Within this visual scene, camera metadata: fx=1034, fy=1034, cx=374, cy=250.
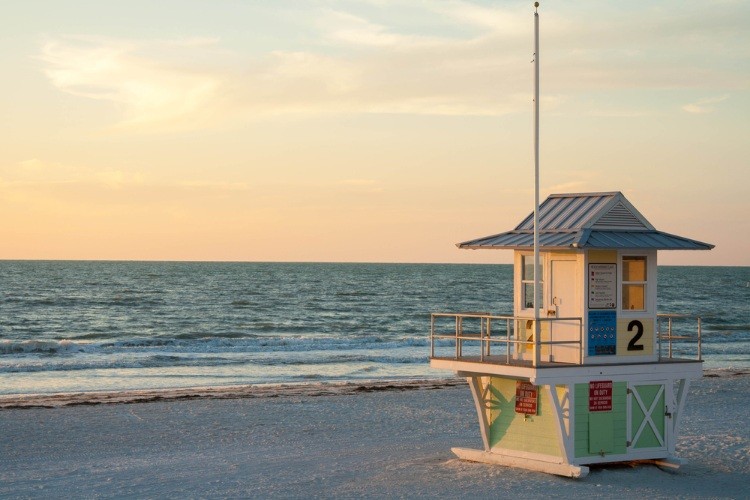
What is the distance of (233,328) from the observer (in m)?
61.0

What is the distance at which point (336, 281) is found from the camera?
12131 cm

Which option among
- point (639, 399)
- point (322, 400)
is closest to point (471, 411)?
point (322, 400)

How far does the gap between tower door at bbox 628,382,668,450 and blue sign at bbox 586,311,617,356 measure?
872mm

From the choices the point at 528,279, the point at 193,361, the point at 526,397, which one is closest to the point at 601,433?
the point at 526,397

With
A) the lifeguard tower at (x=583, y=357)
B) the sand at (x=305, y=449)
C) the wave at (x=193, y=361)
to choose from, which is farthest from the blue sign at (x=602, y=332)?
the wave at (x=193, y=361)

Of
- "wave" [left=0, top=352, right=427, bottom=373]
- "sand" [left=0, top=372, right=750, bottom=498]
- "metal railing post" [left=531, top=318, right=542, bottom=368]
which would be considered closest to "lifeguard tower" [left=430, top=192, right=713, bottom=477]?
"metal railing post" [left=531, top=318, right=542, bottom=368]

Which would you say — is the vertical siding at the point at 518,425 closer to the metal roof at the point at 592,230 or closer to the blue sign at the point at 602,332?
the blue sign at the point at 602,332

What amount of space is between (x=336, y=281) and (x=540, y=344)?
106m

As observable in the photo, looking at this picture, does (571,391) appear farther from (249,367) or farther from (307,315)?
(307,315)

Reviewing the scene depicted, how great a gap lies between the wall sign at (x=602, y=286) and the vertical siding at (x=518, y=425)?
Answer: 5.64 ft

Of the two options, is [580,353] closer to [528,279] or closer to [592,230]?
[528,279]

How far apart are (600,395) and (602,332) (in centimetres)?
104

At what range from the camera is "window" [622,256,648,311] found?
16.9 m

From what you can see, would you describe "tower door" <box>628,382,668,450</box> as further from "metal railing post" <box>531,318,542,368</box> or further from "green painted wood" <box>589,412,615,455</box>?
"metal railing post" <box>531,318,542,368</box>
